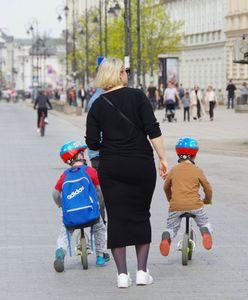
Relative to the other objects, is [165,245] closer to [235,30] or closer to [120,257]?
[120,257]

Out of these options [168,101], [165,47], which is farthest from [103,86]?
[165,47]

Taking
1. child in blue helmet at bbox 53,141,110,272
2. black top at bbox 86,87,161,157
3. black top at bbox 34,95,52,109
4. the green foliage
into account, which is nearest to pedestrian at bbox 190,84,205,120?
black top at bbox 34,95,52,109

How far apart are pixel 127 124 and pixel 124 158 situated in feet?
0.83

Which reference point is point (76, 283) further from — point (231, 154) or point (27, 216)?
point (231, 154)

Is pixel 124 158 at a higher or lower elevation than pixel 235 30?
lower

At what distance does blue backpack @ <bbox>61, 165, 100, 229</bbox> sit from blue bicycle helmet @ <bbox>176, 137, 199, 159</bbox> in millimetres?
863

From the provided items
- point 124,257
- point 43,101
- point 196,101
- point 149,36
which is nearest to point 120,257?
point 124,257

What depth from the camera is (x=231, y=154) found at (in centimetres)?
2814

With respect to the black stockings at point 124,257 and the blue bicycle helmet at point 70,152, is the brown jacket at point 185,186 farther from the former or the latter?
the black stockings at point 124,257

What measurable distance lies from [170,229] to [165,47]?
85.1 metres

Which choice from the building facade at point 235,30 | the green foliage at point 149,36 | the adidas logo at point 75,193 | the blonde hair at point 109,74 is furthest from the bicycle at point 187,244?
the green foliage at point 149,36

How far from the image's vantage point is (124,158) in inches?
370

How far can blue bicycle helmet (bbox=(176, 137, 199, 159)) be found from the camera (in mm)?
10578

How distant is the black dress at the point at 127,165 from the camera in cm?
941
